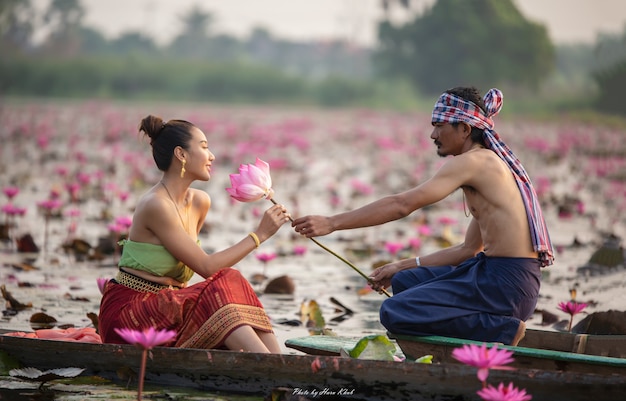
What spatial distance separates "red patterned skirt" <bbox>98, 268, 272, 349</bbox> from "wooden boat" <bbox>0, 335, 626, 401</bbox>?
0.22 metres

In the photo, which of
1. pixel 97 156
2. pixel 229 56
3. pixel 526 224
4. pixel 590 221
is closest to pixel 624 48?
pixel 97 156

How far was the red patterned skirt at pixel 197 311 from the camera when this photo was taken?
4.20 metres

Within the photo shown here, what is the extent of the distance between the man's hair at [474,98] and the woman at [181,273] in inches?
34.8

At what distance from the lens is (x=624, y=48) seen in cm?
3188

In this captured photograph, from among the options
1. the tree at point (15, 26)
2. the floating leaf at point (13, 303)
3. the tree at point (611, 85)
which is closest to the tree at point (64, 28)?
the tree at point (15, 26)

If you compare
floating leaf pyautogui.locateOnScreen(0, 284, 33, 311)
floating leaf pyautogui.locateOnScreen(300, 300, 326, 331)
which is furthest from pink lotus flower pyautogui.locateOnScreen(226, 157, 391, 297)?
floating leaf pyautogui.locateOnScreen(0, 284, 33, 311)

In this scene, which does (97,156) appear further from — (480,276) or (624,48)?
(624,48)

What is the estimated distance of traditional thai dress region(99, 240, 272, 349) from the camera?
13.8ft

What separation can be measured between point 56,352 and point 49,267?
3.06 m

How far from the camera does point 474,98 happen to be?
4352 mm

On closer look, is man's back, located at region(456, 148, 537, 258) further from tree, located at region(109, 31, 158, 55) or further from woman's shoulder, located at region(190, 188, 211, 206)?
tree, located at region(109, 31, 158, 55)

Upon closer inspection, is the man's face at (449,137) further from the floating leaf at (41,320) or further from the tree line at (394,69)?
the tree line at (394,69)

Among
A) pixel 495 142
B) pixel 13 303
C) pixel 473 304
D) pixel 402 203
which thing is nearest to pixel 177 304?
pixel 402 203

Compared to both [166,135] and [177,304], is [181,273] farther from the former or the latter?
[166,135]
